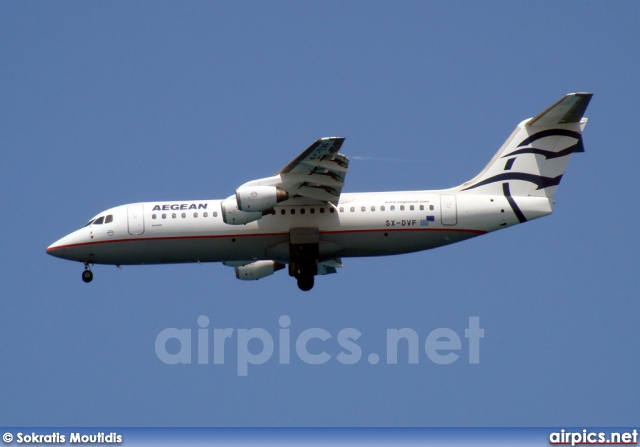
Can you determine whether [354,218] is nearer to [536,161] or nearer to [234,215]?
[234,215]

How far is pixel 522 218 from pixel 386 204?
348 centimetres

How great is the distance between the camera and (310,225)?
3494cm

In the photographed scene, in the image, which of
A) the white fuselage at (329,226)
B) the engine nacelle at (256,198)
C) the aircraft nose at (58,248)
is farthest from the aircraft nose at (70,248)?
the engine nacelle at (256,198)

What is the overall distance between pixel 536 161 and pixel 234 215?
8007mm

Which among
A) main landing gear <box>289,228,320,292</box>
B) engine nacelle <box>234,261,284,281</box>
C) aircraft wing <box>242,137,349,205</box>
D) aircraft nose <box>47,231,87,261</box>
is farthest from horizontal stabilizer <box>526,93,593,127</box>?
aircraft nose <box>47,231,87,261</box>

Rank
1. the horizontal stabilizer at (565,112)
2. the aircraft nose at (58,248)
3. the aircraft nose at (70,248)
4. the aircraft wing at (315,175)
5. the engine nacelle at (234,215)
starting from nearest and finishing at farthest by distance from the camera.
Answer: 1. the aircraft wing at (315,175)
2. the engine nacelle at (234,215)
3. the horizontal stabilizer at (565,112)
4. the aircraft nose at (70,248)
5. the aircraft nose at (58,248)

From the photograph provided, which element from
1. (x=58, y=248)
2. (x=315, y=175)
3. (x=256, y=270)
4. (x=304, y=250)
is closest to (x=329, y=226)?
(x=304, y=250)

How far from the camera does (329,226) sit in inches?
1374

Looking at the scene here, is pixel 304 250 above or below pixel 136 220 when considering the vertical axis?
below

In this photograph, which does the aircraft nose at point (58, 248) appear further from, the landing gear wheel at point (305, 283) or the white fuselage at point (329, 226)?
the landing gear wheel at point (305, 283)

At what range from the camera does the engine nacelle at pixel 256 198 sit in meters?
33.2

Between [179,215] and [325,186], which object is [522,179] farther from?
[179,215]

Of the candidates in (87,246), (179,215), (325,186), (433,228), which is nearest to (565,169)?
(433,228)

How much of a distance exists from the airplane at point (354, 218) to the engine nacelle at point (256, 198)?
79 centimetres
